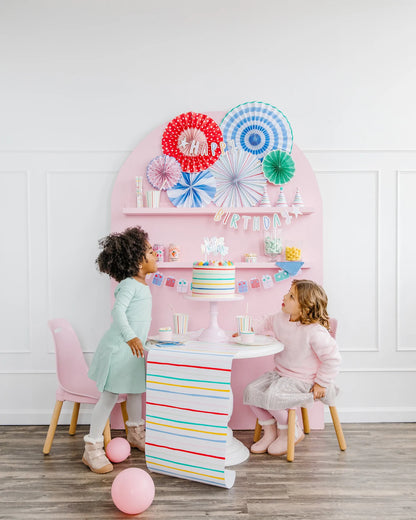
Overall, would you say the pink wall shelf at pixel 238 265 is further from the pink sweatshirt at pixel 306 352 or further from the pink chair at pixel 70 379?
the pink chair at pixel 70 379

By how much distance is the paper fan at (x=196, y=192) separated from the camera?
3.23 metres

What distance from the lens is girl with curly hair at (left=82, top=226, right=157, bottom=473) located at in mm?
2660

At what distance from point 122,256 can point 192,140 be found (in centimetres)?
95

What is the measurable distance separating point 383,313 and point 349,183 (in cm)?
94

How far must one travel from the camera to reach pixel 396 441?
2986mm

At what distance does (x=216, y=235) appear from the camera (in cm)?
327

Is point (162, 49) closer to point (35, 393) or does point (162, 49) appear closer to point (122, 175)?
point (122, 175)

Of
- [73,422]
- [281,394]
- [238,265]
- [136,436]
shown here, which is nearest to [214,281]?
[238,265]

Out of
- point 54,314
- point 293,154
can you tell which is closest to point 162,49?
point 293,154

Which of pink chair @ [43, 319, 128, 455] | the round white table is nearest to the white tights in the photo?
pink chair @ [43, 319, 128, 455]

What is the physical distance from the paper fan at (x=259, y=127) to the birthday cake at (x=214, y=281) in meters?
1.03

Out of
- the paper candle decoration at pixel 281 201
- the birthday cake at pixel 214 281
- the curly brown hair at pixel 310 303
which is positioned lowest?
the curly brown hair at pixel 310 303

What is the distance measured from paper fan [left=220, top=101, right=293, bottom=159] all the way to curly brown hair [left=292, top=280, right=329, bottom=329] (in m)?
1.00

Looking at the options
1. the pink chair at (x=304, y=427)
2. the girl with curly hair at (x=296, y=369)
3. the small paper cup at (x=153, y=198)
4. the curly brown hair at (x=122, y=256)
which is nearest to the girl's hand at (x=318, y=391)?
the girl with curly hair at (x=296, y=369)
